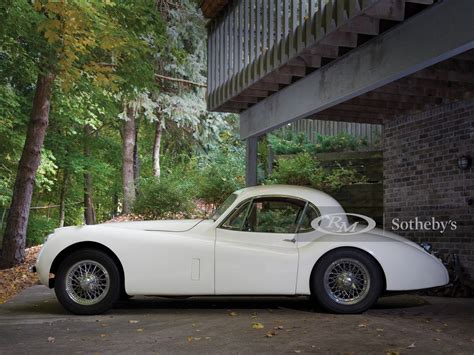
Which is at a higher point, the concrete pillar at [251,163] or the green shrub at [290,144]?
the green shrub at [290,144]

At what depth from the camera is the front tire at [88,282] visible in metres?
5.94

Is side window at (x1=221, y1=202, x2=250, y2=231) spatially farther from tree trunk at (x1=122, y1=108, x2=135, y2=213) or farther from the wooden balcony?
tree trunk at (x1=122, y1=108, x2=135, y2=213)

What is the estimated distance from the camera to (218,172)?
15.1 metres

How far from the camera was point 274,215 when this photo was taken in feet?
20.9

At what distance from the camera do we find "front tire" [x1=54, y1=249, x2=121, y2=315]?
5938mm

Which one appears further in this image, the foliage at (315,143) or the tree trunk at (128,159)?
the tree trunk at (128,159)

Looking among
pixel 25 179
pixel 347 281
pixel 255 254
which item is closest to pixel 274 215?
pixel 255 254

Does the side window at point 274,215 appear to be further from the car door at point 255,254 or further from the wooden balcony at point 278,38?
the wooden balcony at point 278,38

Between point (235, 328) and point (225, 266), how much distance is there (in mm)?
858

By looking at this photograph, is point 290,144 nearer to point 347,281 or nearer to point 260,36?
point 260,36

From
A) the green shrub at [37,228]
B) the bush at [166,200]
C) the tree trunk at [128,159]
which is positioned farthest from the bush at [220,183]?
the green shrub at [37,228]

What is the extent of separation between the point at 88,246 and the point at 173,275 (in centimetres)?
98

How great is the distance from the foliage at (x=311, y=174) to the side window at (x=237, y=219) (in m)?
4.73

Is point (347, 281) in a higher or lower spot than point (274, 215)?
lower
